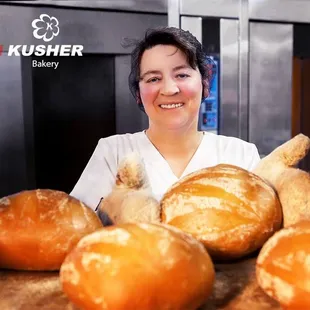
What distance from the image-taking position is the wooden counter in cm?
49

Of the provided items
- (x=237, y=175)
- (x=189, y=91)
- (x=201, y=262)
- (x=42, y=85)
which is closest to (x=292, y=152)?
(x=237, y=175)

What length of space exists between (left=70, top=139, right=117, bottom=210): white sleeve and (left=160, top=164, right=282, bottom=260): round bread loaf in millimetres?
542

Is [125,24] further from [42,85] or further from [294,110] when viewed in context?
[294,110]

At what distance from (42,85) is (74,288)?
44.0 inches

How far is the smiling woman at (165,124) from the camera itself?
3.84 ft

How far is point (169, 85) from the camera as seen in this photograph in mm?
1175

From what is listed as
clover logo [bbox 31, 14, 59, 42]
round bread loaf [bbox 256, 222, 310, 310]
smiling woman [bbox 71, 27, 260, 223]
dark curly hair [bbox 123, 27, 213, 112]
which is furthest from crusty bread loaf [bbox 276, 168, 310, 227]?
clover logo [bbox 31, 14, 59, 42]

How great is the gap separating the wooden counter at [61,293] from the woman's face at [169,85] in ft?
2.08

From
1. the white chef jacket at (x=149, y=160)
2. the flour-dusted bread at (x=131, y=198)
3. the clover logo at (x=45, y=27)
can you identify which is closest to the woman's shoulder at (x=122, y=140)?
the white chef jacket at (x=149, y=160)

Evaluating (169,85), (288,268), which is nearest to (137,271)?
(288,268)

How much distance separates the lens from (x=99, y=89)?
61.8 inches

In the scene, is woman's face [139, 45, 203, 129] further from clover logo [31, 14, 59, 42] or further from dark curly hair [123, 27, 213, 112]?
clover logo [31, 14, 59, 42]

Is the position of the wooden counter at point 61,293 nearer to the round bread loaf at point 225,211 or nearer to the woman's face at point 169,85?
the round bread loaf at point 225,211

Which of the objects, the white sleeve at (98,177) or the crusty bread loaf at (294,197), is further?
the white sleeve at (98,177)
